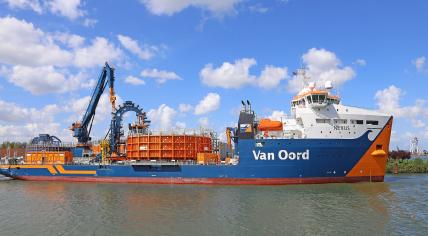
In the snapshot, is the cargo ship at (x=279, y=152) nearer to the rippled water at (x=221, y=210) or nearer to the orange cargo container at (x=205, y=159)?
the orange cargo container at (x=205, y=159)

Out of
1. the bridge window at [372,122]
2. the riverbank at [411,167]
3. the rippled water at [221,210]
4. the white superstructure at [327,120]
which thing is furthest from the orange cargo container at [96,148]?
the riverbank at [411,167]

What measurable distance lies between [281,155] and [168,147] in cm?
1190

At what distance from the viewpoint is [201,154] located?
3469 cm

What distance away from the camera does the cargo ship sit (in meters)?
30.9

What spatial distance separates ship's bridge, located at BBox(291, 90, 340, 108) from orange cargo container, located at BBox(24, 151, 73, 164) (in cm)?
2660

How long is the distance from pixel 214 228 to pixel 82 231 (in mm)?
6366

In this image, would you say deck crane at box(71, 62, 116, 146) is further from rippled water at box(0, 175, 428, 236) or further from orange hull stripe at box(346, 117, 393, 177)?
orange hull stripe at box(346, 117, 393, 177)

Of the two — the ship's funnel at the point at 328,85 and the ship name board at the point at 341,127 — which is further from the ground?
the ship's funnel at the point at 328,85

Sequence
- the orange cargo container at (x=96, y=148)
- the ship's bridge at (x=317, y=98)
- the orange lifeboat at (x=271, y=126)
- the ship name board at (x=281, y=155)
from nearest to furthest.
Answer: the ship name board at (x=281, y=155) → the ship's bridge at (x=317, y=98) → the orange lifeboat at (x=271, y=126) → the orange cargo container at (x=96, y=148)

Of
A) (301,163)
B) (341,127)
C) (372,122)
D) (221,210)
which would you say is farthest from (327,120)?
(221,210)

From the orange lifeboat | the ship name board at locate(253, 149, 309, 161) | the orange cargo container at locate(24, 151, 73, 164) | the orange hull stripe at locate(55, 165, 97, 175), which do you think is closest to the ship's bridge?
the orange lifeboat

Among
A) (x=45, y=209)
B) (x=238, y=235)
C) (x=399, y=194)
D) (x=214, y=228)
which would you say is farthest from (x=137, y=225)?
(x=399, y=194)

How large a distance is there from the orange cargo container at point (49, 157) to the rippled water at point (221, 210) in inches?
379

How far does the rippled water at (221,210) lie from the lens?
56.4 ft
